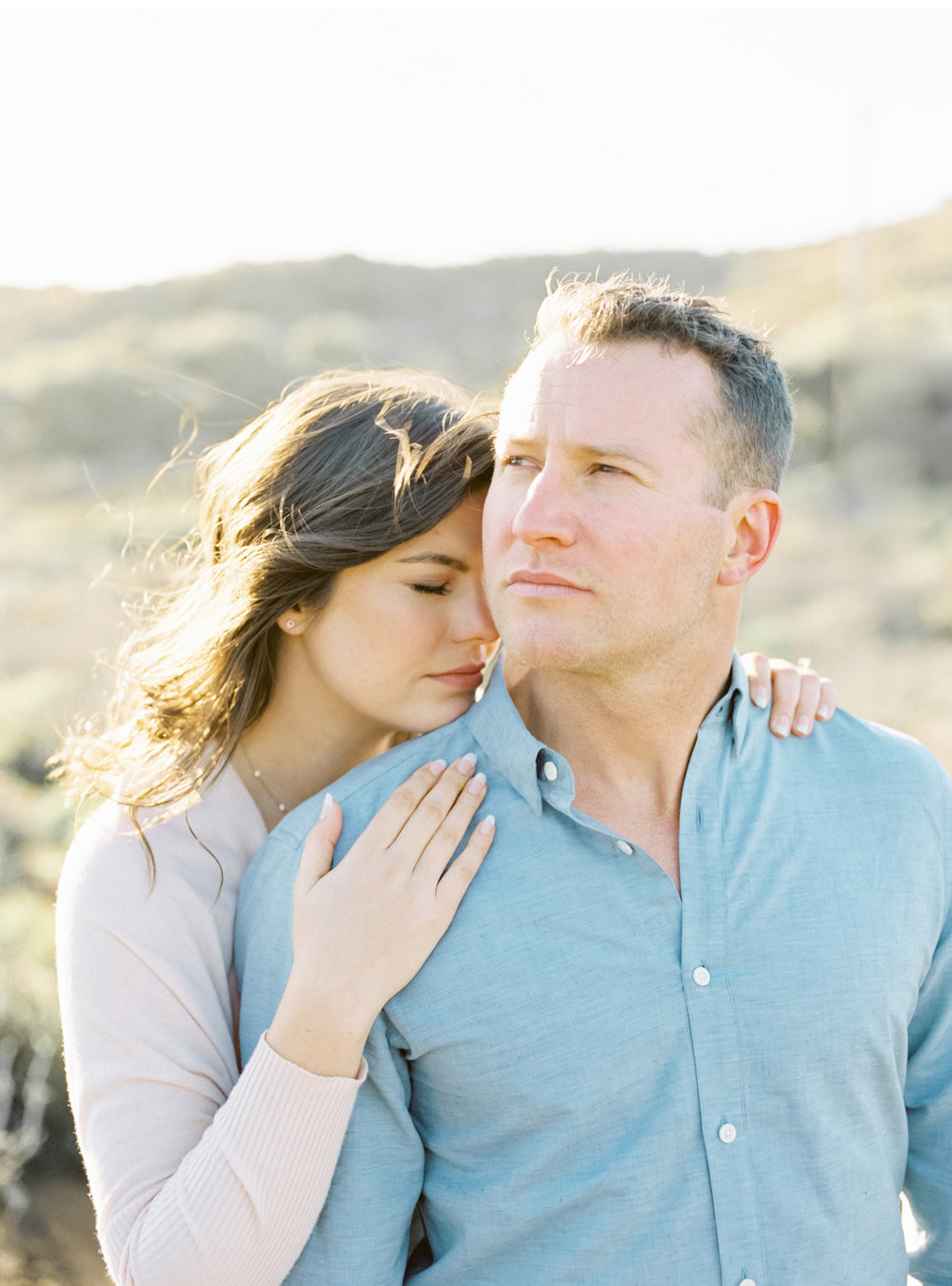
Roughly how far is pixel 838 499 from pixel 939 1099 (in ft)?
58.9

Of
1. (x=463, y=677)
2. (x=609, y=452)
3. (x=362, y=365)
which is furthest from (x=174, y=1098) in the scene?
(x=362, y=365)

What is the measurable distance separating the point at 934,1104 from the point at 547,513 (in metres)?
1.31

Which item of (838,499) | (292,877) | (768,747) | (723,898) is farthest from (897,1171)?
(838,499)

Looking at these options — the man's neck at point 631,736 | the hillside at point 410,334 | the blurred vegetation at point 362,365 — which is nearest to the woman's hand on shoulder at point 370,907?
the man's neck at point 631,736

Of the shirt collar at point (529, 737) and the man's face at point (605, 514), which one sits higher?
the man's face at point (605, 514)

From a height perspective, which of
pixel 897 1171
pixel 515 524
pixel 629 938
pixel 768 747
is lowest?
pixel 897 1171

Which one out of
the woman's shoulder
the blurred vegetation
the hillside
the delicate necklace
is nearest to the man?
the woman's shoulder

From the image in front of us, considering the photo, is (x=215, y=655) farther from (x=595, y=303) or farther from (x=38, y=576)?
(x=38, y=576)

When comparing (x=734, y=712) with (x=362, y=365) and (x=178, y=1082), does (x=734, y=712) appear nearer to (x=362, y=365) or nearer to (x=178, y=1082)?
(x=178, y=1082)

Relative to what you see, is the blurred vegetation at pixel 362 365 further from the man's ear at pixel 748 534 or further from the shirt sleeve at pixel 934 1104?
the shirt sleeve at pixel 934 1104

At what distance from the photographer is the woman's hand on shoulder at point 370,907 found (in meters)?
1.74

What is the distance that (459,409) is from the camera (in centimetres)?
247

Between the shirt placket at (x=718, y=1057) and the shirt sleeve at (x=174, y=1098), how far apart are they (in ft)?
1.87

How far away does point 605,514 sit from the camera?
188 centimetres
